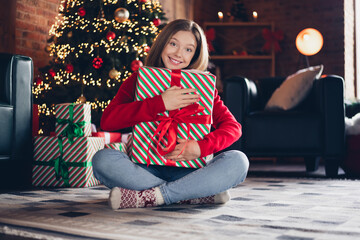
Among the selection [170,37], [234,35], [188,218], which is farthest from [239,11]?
[188,218]

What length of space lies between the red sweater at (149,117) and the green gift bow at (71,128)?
2.34ft

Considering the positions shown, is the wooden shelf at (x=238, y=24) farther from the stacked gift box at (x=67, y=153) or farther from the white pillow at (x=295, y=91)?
the stacked gift box at (x=67, y=153)

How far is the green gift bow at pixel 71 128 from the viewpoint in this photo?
214 cm

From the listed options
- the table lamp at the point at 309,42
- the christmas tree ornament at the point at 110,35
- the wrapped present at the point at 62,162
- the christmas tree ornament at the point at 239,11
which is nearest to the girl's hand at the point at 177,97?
the wrapped present at the point at 62,162

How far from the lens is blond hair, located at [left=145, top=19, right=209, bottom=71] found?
4.97 ft

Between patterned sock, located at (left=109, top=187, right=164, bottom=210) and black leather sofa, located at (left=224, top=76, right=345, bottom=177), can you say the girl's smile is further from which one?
black leather sofa, located at (left=224, top=76, right=345, bottom=177)

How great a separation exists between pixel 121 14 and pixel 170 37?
1820 mm

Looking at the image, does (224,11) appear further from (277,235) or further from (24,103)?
(277,235)

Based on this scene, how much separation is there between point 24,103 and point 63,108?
0.19 meters

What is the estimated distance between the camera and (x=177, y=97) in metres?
1.30

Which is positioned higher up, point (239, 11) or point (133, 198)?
point (239, 11)

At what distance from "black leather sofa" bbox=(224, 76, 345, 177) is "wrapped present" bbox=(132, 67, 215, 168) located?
55.8 inches

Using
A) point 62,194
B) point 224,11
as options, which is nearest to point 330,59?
point 224,11

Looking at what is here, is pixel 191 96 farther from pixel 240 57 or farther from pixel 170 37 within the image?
pixel 240 57
